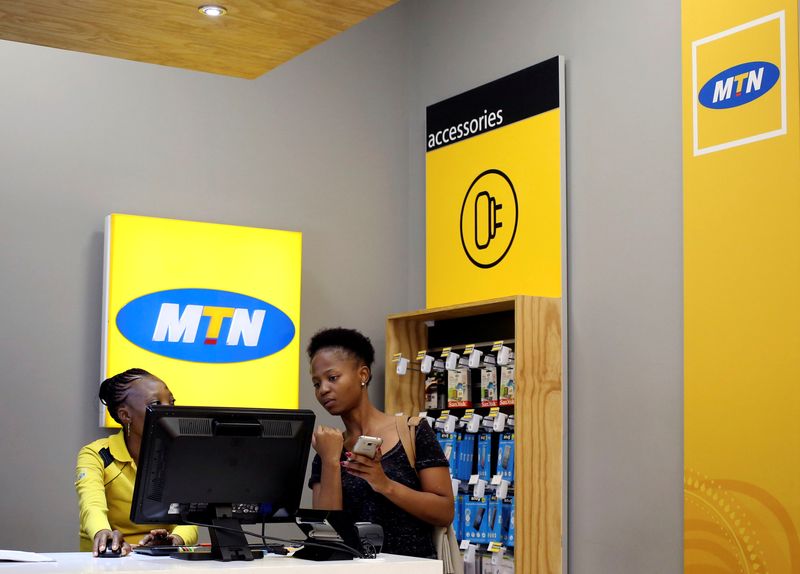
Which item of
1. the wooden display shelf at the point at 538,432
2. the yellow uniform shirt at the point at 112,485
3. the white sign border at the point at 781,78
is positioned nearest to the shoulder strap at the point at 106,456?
the yellow uniform shirt at the point at 112,485

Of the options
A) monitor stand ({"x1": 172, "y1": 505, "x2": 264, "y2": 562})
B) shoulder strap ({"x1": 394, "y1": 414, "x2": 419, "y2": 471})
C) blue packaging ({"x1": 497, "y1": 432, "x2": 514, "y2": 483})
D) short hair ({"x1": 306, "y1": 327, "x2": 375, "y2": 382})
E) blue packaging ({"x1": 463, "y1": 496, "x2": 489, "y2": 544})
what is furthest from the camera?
blue packaging ({"x1": 463, "y1": 496, "x2": 489, "y2": 544})

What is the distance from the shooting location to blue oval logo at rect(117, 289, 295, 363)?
5398 millimetres

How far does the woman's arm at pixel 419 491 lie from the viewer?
340 centimetres

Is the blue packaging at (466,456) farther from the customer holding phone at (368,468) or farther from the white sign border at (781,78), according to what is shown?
the white sign border at (781,78)

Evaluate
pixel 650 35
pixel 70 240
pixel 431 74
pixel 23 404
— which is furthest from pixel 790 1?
pixel 23 404

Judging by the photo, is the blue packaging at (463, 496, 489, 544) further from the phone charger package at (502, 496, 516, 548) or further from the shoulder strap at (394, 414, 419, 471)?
the shoulder strap at (394, 414, 419, 471)

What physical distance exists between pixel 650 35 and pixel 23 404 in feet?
11.2

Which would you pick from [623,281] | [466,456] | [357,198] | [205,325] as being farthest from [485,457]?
[357,198]

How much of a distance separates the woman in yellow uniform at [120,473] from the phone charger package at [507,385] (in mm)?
1814

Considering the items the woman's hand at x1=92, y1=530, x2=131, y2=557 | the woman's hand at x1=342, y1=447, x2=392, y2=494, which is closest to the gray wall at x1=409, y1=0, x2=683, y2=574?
the woman's hand at x1=342, y1=447, x2=392, y2=494

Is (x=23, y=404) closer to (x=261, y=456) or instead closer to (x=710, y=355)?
(x=261, y=456)

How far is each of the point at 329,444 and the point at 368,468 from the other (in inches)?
7.5

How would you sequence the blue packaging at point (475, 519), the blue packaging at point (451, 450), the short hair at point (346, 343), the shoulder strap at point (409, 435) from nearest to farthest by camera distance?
the shoulder strap at point (409, 435) → the short hair at point (346, 343) → the blue packaging at point (475, 519) → the blue packaging at point (451, 450)

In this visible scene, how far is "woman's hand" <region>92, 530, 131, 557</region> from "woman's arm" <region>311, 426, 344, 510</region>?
2.20ft
